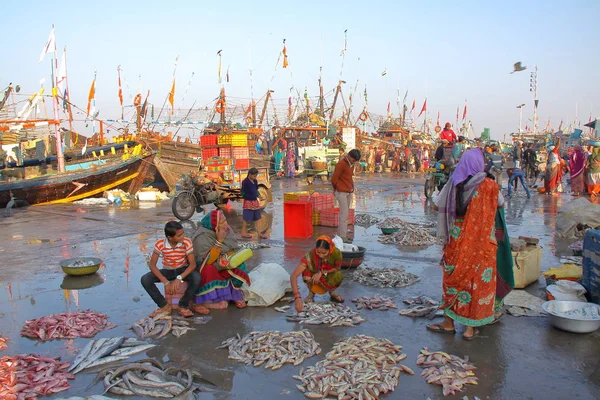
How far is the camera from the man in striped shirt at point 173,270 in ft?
17.3

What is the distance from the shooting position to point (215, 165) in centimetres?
1351

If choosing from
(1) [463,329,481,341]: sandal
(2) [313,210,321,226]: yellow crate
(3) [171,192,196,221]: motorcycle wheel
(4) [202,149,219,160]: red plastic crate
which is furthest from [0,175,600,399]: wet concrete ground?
(4) [202,149,219,160]: red plastic crate

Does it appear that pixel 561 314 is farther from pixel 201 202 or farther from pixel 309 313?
pixel 201 202

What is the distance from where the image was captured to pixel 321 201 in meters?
10.8

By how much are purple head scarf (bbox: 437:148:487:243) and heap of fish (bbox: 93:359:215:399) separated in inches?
98.6

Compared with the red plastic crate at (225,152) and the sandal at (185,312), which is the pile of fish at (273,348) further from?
the red plastic crate at (225,152)

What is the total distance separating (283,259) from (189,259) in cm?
280

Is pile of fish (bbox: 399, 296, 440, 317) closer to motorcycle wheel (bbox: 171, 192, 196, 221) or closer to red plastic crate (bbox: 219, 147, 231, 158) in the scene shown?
motorcycle wheel (bbox: 171, 192, 196, 221)

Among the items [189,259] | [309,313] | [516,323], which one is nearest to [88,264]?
[189,259]

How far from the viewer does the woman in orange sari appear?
14.4 feet

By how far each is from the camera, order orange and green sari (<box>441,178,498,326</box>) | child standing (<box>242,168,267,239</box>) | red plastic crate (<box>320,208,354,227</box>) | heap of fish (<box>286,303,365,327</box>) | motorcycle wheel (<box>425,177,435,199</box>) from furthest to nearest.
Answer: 1. motorcycle wheel (<box>425,177,435,199</box>)
2. red plastic crate (<box>320,208,354,227</box>)
3. child standing (<box>242,168,267,239</box>)
4. heap of fish (<box>286,303,365,327</box>)
5. orange and green sari (<box>441,178,498,326</box>)

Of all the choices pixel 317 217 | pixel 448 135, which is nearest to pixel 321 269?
pixel 317 217

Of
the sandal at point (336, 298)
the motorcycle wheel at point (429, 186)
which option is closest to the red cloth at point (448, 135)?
the motorcycle wheel at point (429, 186)

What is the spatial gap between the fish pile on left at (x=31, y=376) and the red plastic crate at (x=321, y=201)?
696cm
